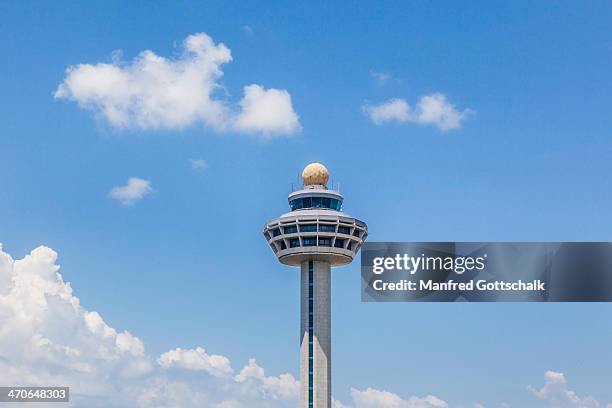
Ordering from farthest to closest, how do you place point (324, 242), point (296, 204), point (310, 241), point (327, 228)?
point (296, 204) → point (327, 228) → point (324, 242) → point (310, 241)

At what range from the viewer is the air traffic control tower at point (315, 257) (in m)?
155

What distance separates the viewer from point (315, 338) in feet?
512

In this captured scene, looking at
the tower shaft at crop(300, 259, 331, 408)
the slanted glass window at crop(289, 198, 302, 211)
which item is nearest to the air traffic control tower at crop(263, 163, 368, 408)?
the tower shaft at crop(300, 259, 331, 408)

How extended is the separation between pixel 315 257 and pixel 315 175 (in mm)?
16725

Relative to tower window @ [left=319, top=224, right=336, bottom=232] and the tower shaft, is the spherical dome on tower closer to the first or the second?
tower window @ [left=319, top=224, right=336, bottom=232]

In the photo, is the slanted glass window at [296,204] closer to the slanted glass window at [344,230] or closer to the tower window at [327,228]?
the tower window at [327,228]

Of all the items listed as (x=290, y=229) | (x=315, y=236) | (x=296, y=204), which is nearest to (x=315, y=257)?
(x=315, y=236)

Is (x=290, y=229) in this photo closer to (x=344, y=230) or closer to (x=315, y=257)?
(x=315, y=257)

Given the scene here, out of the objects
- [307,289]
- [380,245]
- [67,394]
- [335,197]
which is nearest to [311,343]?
[307,289]

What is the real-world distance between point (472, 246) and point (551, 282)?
8370 mm

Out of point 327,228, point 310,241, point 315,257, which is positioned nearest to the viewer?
point 310,241

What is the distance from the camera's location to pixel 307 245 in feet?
518

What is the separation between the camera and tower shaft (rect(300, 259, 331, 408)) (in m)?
154

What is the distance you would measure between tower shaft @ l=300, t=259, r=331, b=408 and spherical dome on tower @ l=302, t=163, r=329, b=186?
55.2 ft
